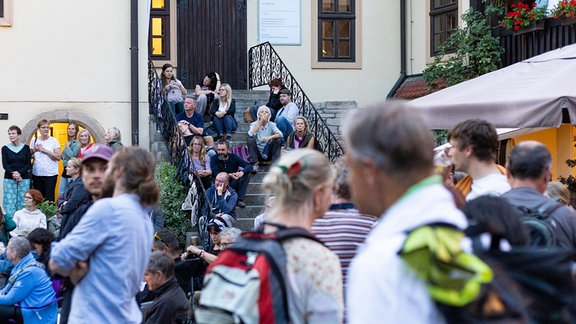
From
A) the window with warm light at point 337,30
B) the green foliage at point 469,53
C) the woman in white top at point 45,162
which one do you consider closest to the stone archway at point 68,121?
the woman in white top at point 45,162

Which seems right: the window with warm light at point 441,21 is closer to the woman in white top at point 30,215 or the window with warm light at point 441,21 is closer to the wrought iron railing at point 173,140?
the wrought iron railing at point 173,140

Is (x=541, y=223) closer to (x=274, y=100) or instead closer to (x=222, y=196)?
(x=222, y=196)

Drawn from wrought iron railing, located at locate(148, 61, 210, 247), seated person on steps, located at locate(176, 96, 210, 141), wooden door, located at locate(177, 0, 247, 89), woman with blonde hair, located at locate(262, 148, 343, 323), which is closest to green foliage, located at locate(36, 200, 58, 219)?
wrought iron railing, located at locate(148, 61, 210, 247)

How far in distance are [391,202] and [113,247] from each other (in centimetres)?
255

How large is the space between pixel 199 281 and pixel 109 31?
24.6 ft

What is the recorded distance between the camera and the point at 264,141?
15.7 metres

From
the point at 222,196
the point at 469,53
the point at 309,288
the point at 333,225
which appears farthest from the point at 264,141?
the point at 309,288

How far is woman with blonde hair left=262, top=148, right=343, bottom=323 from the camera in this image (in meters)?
3.68

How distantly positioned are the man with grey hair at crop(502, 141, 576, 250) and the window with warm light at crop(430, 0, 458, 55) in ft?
45.2

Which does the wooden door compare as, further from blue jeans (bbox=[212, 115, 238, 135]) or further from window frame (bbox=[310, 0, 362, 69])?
blue jeans (bbox=[212, 115, 238, 135])

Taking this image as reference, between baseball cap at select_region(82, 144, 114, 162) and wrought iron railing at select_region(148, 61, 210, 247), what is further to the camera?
wrought iron railing at select_region(148, 61, 210, 247)

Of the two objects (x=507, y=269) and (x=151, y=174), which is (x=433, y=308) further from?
(x=151, y=174)

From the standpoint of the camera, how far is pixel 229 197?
13.9 metres

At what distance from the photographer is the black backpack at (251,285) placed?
3637 millimetres
